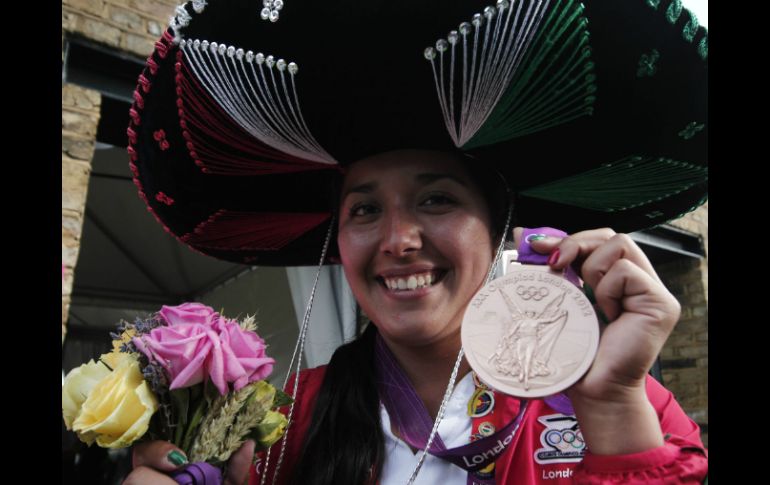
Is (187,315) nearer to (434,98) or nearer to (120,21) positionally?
(434,98)

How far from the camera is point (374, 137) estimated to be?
1.37 metres

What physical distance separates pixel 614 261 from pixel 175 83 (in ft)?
3.30

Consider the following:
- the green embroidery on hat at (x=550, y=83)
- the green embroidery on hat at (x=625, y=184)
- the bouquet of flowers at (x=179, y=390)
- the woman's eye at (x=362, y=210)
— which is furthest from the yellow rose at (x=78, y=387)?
the green embroidery on hat at (x=625, y=184)

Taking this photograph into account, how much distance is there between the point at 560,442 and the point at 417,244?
54 cm

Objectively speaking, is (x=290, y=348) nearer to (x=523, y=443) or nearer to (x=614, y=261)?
(x=523, y=443)

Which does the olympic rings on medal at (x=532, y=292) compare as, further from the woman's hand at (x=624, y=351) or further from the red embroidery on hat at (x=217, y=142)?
the red embroidery on hat at (x=217, y=142)

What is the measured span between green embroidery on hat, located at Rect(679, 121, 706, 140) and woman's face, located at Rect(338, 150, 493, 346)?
475 millimetres

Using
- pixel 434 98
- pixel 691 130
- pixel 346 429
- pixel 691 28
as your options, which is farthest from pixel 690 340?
pixel 434 98

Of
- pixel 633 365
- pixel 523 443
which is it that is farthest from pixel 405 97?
pixel 523 443

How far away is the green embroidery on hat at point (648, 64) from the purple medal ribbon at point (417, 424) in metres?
0.74

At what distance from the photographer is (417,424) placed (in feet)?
4.71

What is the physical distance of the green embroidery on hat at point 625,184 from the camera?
1.41 meters

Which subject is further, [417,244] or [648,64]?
[417,244]

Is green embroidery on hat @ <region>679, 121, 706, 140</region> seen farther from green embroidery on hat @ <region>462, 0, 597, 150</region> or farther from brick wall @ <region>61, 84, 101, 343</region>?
brick wall @ <region>61, 84, 101, 343</region>
